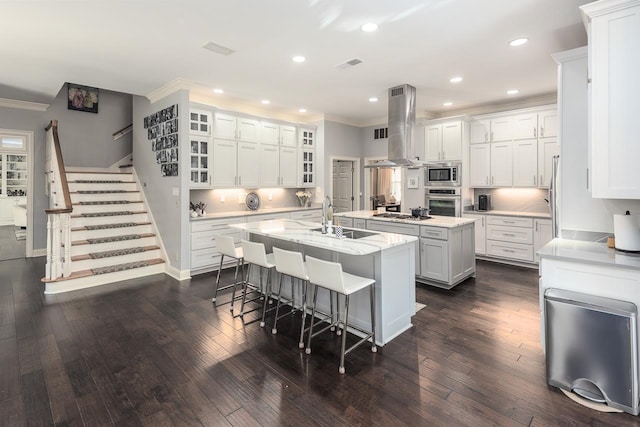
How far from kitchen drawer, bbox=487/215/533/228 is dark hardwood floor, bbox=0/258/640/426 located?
2011 mm

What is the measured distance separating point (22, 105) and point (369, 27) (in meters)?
6.73

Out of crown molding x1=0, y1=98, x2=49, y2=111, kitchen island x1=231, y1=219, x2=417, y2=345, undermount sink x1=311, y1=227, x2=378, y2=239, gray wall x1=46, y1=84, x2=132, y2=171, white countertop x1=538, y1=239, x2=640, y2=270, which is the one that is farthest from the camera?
gray wall x1=46, y1=84, x2=132, y2=171

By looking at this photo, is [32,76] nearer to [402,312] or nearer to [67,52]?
[67,52]

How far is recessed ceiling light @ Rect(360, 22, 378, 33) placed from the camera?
3.05 metres

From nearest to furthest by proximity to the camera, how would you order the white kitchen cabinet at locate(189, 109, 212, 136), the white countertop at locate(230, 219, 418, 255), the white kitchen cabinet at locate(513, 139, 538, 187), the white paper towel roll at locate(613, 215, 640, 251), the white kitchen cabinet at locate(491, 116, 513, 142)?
the white paper towel roll at locate(613, 215, 640, 251), the white countertop at locate(230, 219, 418, 255), the white kitchen cabinet at locate(189, 109, 212, 136), the white kitchen cabinet at locate(513, 139, 538, 187), the white kitchen cabinet at locate(491, 116, 513, 142)

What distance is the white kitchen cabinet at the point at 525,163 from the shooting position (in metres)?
5.55

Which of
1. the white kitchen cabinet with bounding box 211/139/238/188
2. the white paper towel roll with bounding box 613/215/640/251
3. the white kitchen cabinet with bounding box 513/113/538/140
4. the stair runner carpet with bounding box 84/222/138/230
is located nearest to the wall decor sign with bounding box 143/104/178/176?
the white kitchen cabinet with bounding box 211/139/238/188

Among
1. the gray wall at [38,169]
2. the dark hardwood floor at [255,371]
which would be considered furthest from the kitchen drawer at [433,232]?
the gray wall at [38,169]

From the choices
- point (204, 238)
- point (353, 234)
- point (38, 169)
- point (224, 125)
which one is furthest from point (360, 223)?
point (38, 169)

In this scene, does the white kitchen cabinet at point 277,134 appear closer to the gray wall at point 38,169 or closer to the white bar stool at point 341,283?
the white bar stool at point 341,283

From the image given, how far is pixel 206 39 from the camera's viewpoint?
11.0 feet

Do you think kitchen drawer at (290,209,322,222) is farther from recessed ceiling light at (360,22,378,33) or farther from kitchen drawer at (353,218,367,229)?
recessed ceiling light at (360,22,378,33)

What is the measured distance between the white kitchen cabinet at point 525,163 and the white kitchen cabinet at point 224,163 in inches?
197

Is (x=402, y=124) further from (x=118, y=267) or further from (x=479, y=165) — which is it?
(x=118, y=267)
